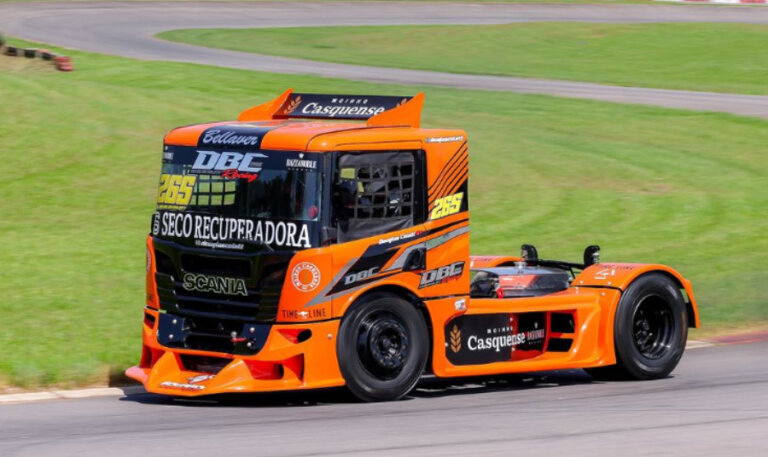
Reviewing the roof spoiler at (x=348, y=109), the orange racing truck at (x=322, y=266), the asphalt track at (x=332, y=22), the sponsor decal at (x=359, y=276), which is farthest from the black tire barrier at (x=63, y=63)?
the sponsor decal at (x=359, y=276)

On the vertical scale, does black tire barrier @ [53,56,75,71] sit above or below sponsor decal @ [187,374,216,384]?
above

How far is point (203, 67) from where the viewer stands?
3747 cm

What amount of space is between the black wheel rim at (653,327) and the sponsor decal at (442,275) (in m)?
1.96

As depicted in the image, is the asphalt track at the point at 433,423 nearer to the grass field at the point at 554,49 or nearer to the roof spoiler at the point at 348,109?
the roof spoiler at the point at 348,109

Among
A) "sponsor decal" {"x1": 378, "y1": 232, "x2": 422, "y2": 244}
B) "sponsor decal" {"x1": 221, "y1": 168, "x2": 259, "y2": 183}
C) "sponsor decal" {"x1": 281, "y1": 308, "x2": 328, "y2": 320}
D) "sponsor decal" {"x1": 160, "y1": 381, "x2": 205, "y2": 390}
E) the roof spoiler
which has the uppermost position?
the roof spoiler

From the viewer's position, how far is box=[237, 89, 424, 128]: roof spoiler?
36.3 feet

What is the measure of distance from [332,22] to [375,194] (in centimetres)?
4687

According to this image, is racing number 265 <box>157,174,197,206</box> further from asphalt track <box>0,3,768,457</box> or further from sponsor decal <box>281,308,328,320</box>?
asphalt track <box>0,3,768,457</box>

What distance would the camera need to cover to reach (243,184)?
10359mm

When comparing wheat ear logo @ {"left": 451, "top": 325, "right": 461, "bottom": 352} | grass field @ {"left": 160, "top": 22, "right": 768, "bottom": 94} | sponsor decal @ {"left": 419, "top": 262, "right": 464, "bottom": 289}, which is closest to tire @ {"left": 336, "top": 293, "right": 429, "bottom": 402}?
sponsor decal @ {"left": 419, "top": 262, "right": 464, "bottom": 289}

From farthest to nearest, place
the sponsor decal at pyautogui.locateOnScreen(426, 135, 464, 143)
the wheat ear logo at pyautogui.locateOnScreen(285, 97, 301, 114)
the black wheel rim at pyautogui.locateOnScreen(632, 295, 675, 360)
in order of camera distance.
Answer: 1. the black wheel rim at pyautogui.locateOnScreen(632, 295, 675, 360)
2. the wheat ear logo at pyautogui.locateOnScreen(285, 97, 301, 114)
3. the sponsor decal at pyautogui.locateOnScreen(426, 135, 464, 143)

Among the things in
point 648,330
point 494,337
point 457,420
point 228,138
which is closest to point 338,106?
point 228,138

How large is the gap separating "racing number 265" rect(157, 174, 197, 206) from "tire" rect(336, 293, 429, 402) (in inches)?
64.9

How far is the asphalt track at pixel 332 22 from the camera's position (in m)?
36.9
